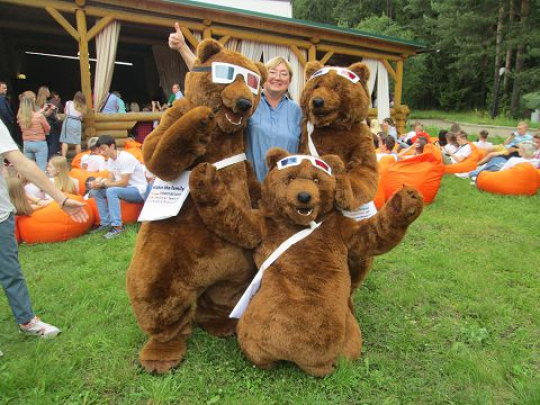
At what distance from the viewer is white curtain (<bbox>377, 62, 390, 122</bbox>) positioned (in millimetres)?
14688

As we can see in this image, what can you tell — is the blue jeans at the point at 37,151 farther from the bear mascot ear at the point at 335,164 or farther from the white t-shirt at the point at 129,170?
the bear mascot ear at the point at 335,164

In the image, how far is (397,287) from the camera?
4.14 m

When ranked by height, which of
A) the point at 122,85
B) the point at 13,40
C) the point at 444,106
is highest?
the point at 13,40

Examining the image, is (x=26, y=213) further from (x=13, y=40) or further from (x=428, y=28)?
(x=428, y=28)

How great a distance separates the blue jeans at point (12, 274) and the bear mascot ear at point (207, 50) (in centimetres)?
192

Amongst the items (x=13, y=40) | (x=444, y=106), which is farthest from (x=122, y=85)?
(x=444, y=106)

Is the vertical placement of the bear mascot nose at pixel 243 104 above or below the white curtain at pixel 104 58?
below

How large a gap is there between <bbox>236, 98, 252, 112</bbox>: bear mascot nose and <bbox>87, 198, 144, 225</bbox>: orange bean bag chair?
4386 millimetres

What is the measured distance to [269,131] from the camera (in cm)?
300

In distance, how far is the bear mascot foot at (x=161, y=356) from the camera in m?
2.76

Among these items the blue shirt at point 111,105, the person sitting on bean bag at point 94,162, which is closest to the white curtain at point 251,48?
the blue shirt at point 111,105

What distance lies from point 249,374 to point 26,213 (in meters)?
4.73

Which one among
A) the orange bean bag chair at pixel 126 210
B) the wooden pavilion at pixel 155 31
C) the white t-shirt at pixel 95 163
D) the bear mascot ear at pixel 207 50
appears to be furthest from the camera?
the wooden pavilion at pixel 155 31

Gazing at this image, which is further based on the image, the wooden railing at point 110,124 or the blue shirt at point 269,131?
the wooden railing at point 110,124
